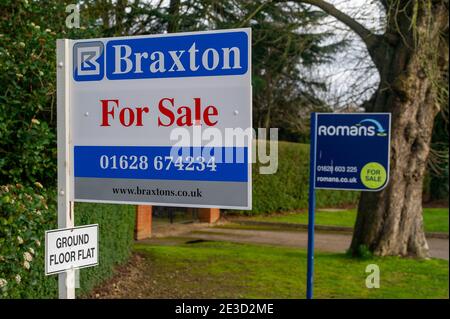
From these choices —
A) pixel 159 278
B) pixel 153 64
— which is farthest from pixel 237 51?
pixel 159 278

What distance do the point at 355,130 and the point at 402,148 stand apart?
18.0 ft

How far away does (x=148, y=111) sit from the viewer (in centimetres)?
361

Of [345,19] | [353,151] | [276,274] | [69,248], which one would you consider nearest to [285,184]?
[345,19]

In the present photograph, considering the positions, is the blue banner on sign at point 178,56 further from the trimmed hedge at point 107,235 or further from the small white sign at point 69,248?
the trimmed hedge at point 107,235

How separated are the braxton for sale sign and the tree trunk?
9.40m

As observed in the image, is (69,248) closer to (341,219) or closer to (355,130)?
(355,130)

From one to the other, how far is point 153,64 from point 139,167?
57 centimetres

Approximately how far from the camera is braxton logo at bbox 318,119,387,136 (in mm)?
7598

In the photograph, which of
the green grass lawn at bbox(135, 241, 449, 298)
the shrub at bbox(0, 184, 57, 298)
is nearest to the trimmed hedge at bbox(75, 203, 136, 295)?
the green grass lawn at bbox(135, 241, 449, 298)

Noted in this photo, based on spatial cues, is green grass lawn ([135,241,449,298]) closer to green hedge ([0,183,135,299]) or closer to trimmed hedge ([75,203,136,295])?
trimmed hedge ([75,203,136,295])

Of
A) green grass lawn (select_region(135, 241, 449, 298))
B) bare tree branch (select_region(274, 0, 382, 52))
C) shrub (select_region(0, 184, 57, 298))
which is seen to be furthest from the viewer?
bare tree branch (select_region(274, 0, 382, 52))

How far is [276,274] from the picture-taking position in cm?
1085

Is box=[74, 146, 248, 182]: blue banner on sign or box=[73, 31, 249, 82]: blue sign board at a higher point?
box=[73, 31, 249, 82]: blue sign board
